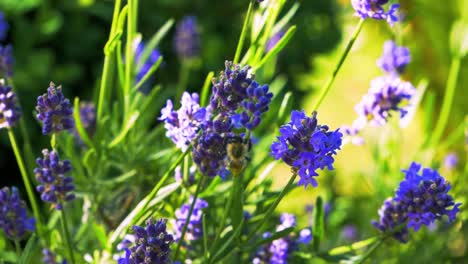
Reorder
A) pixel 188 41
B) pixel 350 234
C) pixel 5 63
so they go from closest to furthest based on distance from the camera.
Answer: pixel 5 63 → pixel 350 234 → pixel 188 41

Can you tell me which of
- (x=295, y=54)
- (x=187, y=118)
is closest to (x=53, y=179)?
(x=187, y=118)

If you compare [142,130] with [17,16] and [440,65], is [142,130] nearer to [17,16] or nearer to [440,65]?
[17,16]

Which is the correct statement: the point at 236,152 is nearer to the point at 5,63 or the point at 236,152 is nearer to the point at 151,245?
the point at 151,245

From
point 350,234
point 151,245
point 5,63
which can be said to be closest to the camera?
point 151,245

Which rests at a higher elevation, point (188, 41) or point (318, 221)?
point (188, 41)

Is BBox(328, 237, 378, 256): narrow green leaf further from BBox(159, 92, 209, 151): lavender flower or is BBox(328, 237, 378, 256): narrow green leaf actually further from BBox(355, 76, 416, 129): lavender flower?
BBox(159, 92, 209, 151): lavender flower

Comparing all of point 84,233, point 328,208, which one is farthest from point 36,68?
point 328,208
